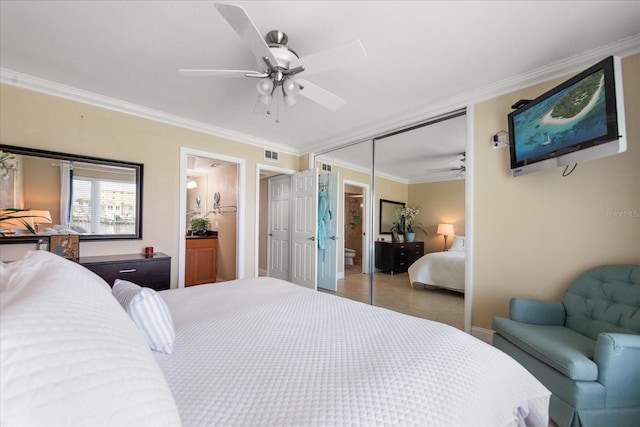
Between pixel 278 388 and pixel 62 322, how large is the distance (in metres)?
0.58

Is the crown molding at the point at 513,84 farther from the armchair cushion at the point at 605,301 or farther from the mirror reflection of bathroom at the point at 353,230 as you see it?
the armchair cushion at the point at 605,301

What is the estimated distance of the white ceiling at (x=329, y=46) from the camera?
1684 mm

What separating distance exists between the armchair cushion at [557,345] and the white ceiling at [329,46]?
188 cm

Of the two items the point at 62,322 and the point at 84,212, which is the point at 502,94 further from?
the point at 84,212

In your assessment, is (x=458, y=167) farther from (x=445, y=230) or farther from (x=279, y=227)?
(x=279, y=227)

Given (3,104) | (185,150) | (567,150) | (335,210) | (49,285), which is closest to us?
(49,285)

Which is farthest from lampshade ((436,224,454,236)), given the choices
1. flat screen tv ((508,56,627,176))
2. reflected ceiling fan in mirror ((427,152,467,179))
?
flat screen tv ((508,56,627,176))

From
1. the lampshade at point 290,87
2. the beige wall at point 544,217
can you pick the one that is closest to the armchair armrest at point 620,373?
the beige wall at point 544,217

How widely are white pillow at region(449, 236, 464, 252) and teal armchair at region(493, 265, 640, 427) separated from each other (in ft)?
2.85

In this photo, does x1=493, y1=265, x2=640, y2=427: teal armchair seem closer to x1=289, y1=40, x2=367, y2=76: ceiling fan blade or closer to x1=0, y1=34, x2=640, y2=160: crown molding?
x1=0, y1=34, x2=640, y2=160: crown molding

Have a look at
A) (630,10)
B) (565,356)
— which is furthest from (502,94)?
(565,356)

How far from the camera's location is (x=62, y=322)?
521 mm

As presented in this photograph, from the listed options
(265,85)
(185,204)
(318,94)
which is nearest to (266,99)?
(265,85)

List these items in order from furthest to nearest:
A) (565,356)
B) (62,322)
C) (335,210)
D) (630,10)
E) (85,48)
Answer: (335,210) < (85,48) < (630,10) < (565,356) < (62,322)
